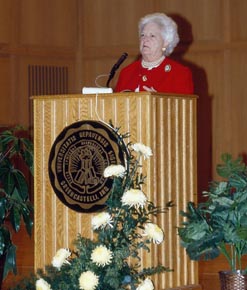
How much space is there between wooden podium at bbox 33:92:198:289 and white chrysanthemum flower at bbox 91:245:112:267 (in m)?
1.05

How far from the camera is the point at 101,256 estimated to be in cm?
333

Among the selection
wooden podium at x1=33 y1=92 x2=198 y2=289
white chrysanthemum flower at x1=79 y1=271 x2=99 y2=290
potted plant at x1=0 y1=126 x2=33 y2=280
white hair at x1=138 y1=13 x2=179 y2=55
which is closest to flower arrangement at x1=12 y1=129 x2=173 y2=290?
white chrysanthemum flower at x1=79 y1=271 x2=99 y2=290

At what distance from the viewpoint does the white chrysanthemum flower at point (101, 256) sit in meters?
Result: 3.33

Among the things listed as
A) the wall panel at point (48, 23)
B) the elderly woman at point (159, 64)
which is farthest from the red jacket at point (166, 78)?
the wall panel at point (48, 23)

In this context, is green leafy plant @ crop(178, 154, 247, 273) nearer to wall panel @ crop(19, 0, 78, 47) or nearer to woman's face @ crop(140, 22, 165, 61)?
woman's face @ crop(140, 22, 165, 61)

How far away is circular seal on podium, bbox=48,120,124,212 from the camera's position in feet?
14.5

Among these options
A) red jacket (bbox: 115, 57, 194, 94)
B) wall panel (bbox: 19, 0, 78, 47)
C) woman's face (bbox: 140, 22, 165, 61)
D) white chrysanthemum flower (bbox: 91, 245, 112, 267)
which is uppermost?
wall panel (bbox: 19, 0, 78, 47)

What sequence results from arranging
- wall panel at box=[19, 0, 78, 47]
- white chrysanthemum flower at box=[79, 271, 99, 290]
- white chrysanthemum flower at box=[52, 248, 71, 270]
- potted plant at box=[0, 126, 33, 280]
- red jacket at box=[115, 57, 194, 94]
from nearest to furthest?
white chrysanthemum flower at box=[79, 271, 99, 290] → white chrysanthemum flower at box=[52, 248, 71, 270] → potted plant at box=[0, 126, 33, 280] → red jacket at box=[115, 57, 194, 94] → wall panel at box=[19, 0, 78, 47]

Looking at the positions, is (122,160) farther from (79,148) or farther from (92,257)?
(92,257)

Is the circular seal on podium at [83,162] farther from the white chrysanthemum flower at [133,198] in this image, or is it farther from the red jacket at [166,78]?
the white chrysanthemum flower at [133,198]

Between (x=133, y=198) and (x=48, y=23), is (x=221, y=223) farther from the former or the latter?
A: (x=48, y=23)

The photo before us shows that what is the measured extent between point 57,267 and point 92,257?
27 cm

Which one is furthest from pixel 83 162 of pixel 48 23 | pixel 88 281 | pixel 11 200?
pixel 48 23

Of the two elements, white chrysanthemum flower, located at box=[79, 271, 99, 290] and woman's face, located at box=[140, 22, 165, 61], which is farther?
woman's face, located at box=[140, 22, 165, 61]
